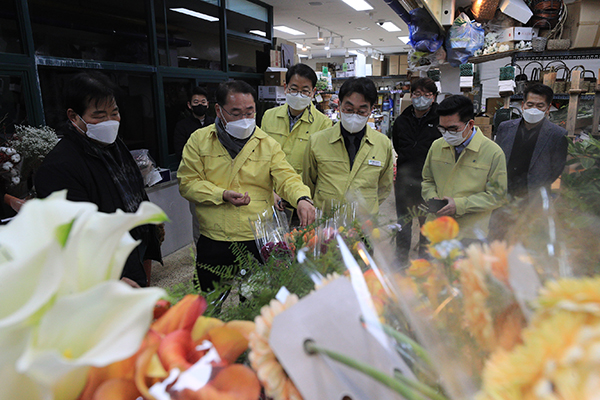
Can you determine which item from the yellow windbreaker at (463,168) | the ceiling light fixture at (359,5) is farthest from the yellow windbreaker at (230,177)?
the ceiling light fixture at (359,5)

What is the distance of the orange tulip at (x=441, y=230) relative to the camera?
2.26 ft

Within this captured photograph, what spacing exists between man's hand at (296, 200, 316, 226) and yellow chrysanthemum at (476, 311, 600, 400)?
100cm

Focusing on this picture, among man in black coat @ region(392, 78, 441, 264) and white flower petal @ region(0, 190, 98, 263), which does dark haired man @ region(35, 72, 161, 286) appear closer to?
white flower petal @ region(0, 190, 98, 263)

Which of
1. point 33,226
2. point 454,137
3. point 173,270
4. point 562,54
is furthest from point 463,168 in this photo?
point 173,270

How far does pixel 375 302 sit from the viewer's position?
56cm

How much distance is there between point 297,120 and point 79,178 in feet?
6.28

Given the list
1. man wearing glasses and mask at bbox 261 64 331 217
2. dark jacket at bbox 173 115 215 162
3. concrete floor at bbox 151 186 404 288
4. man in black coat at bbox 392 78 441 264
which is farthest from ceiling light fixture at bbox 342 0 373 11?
concrete floor at bbox 151 186 404 288

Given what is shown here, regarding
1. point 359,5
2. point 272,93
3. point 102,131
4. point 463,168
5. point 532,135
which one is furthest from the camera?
point 359,5

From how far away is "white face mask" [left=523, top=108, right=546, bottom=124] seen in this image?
3.30 meters

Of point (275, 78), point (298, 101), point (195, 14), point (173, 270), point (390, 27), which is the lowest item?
point (173, 270)

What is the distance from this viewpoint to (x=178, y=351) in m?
0.51

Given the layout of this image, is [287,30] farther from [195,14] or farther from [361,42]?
[195,14]

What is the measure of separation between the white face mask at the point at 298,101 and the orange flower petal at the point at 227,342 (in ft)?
9.60

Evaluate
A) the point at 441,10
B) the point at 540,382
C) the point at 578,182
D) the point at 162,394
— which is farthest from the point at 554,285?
the point at 441,10
